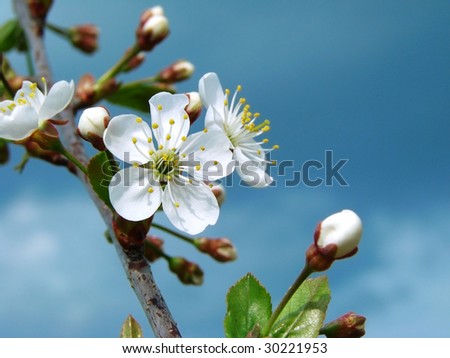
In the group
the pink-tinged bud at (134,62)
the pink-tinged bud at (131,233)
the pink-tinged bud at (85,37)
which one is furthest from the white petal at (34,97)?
the pink-tinged bud at (85,37)

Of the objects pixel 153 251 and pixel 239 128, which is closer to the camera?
pixel 239 128

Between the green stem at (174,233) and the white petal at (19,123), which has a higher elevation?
the green stem at (174,233)

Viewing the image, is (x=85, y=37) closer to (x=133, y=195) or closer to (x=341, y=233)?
(x=133, y=195)

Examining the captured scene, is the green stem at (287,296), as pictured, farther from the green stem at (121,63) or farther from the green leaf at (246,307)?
the green stem at (121,63)

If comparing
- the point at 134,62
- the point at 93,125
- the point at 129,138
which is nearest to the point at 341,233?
the point at 129,138

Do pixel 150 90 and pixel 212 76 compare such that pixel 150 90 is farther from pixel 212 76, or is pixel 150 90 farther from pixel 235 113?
pixel 212 76

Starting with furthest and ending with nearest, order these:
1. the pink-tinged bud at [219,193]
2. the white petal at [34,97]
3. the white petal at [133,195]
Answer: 1. the pink-tinged bud at [219,193]
2. the white petal at [34,97]
3. the white petal at [133,195]

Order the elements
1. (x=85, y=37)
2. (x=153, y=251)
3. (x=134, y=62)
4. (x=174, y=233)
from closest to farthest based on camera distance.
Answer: (x=174, y=233) < (x=153, y=251) < (x=134, y=62) < (x=85, y=37)
